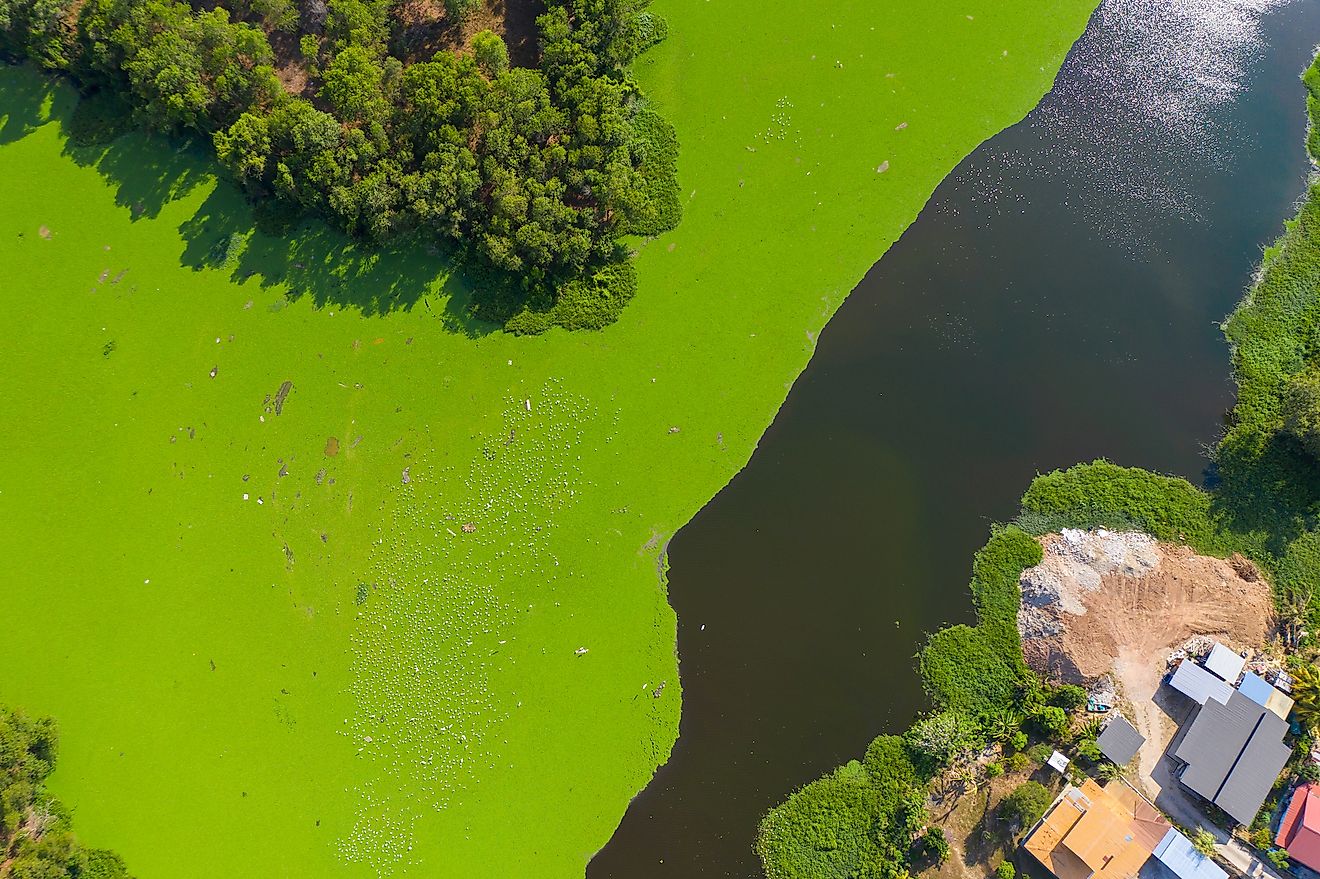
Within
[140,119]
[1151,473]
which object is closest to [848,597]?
[1151,473]

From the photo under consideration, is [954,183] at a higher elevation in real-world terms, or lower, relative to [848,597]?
higher

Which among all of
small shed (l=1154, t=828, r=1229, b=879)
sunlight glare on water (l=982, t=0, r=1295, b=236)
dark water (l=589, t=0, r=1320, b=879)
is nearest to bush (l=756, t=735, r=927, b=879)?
dark water (l=589, t=0, r=1320, b=879)

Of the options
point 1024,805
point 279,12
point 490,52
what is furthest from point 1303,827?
point 279,12

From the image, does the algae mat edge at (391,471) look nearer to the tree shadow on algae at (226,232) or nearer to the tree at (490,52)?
the tree shadow on algae at (226,232)

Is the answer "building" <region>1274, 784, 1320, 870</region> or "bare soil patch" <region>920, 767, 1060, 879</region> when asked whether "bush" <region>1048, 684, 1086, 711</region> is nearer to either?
"bare soil patch" <region>920, 767, 1060, 879</region>

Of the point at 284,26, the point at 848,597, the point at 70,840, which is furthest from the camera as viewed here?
the point at 284,26

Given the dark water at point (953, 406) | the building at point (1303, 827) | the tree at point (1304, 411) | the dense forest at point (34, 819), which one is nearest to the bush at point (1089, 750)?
the dark water at point (953, 406)

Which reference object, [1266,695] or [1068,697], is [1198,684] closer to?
[1266,695]

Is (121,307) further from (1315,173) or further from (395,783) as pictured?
(1315,173)
